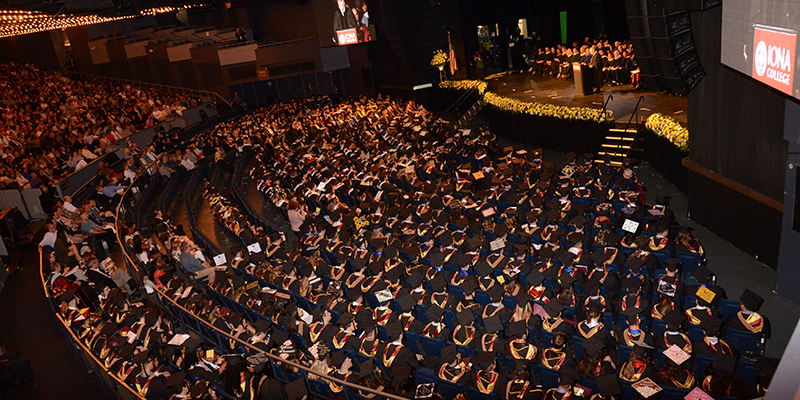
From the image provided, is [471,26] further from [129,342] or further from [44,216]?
[129,342]

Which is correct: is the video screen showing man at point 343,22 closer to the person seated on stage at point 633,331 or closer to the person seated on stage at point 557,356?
the person seated on stage at point 633,331

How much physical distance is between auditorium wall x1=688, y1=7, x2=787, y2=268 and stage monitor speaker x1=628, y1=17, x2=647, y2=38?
1.57m

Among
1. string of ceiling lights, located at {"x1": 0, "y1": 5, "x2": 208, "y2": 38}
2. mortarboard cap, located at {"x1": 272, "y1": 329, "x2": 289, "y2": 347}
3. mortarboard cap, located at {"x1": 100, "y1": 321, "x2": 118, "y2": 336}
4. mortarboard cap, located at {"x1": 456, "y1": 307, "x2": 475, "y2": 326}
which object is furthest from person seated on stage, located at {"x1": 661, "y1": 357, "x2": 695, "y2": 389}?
string of ceiling lights, located at {"x1": 0, "y1": 5, "x2": 208, "y2": 38}

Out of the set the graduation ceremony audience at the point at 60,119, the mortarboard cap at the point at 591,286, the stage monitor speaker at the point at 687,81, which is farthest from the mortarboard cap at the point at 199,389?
the graduation ceremony audience at the point at 60,119

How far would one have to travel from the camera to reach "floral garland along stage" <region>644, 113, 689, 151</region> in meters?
12.0

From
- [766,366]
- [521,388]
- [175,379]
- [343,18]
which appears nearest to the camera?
[766,366]

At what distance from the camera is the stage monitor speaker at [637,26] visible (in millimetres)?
9125

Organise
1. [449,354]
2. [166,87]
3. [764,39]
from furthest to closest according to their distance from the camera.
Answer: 1. [166,87]
2. [449,354]
3. [764,39]

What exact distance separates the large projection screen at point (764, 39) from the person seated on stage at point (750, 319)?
279 centimetres

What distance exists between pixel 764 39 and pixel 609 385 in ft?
13.8

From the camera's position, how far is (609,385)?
20.0 ft

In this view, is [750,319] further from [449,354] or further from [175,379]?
[175,379]

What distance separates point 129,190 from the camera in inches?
661

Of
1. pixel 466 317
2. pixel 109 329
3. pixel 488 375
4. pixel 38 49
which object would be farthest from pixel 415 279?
pixel 38 49
